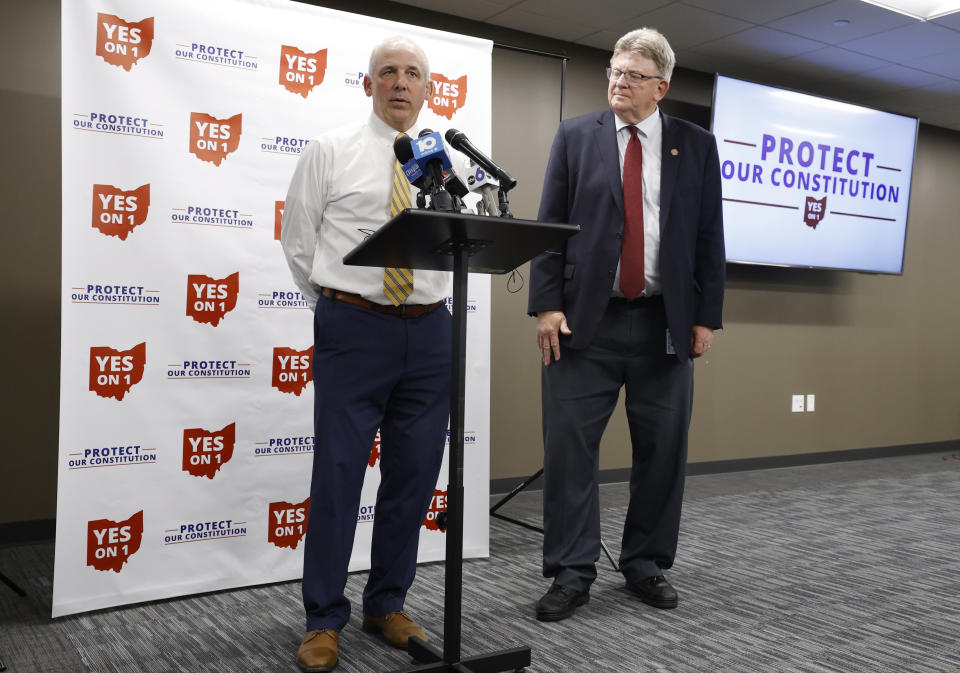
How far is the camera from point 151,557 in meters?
2.61

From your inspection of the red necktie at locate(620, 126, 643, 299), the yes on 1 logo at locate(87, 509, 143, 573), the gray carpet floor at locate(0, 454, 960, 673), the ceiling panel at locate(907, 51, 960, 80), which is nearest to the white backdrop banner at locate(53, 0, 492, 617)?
the yes on 1 logo at locate(87, 509, 143, 573)

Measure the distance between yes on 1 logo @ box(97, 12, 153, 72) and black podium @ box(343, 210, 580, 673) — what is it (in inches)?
56.0

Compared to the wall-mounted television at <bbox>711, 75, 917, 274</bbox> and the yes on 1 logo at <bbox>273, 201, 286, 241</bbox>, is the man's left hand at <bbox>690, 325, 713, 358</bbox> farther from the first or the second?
the wall-mounted television at <bbox>711, 75, 917, 274</bbox>

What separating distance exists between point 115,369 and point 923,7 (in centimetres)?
438

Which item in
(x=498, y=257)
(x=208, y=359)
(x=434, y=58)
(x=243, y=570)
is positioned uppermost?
(x=434, y=58)

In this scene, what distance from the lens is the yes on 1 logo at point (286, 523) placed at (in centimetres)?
282

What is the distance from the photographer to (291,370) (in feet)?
9.43

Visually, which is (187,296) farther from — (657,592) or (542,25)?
(542,25)

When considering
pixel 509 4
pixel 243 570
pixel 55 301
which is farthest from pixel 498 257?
pixel 509 4

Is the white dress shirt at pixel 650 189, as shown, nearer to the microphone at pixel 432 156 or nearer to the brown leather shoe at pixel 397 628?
the microphone at pixel 432 156

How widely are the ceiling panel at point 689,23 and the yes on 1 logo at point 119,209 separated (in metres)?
2.87

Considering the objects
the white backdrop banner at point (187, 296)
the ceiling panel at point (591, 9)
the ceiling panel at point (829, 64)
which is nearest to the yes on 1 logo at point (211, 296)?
the white backdrop banner at point (187, 296)

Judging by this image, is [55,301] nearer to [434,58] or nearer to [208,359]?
[208,359]

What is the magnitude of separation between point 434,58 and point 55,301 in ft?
6.15
